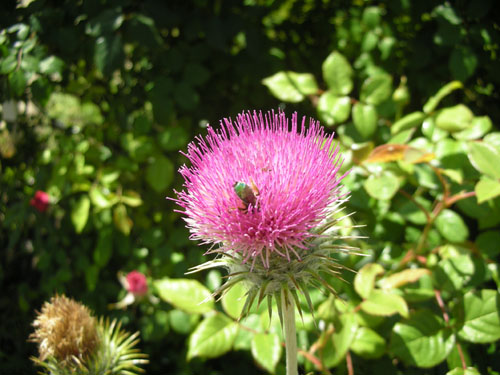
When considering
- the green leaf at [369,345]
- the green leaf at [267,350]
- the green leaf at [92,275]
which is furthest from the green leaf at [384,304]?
the green leaf at [92,275]

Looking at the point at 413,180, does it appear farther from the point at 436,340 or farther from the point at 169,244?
the point at 169,244

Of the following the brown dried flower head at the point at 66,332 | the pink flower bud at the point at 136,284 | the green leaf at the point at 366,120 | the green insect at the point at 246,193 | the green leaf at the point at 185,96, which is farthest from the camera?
the pink flower bud at the point at 136,284

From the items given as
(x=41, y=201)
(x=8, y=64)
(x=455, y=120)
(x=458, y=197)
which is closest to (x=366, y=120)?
(x=455, y=120)

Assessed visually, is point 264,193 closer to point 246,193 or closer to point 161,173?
point 246,193

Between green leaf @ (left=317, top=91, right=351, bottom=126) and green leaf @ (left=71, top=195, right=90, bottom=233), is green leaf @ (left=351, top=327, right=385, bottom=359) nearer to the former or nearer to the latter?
green leaf @ (left=317, top=91, right=351, bottom=126)

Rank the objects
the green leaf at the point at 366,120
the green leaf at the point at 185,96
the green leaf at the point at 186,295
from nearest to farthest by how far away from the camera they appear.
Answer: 1. the green leaf at the point at 186,295
2. the green leaf at the point at 366,120
3. the green leaf at the point at 185,96

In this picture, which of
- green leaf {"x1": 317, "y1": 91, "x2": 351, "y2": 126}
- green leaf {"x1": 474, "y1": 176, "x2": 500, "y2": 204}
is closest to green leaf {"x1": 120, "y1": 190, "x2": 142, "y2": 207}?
green leaf {"x1": 317, "y1": 91, "x2": 351, "y2": 126}

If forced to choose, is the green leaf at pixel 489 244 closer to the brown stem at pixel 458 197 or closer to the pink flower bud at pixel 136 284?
the brown stem at pixel 458 197
